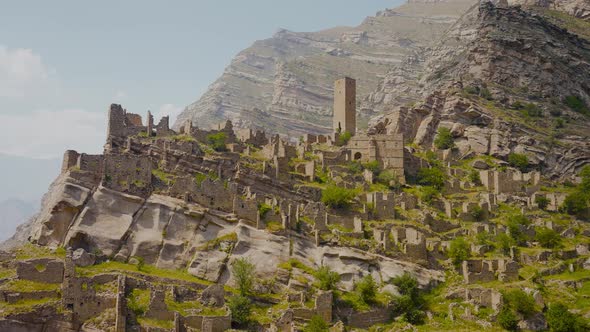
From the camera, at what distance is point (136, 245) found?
168ft

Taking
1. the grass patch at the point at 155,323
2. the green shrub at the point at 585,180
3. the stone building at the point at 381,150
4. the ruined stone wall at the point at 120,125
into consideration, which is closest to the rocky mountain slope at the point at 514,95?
the green shrub at the point at 585,180

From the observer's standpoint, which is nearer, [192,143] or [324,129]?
[192,143]

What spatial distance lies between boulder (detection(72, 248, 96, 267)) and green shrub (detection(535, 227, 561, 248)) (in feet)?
130

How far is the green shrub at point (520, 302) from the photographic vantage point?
5084 centimetres

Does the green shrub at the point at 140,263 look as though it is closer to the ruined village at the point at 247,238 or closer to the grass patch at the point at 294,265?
the ruined village at the point at 247,238

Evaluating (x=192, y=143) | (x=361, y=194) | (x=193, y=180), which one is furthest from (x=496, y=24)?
(x=193, y=180)

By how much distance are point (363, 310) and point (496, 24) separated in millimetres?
87551

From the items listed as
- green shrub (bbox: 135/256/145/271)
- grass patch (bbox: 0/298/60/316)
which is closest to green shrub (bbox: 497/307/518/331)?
green shrub (bbox: 135/256/145/271)

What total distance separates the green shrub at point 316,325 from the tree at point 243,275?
5293 millimetres

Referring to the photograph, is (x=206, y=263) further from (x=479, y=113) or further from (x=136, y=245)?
(x=479, y=113)

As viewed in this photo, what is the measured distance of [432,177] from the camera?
7781 centimetres

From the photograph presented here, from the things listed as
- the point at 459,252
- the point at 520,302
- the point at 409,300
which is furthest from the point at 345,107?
the point at 520,302

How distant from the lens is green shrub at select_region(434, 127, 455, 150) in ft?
304

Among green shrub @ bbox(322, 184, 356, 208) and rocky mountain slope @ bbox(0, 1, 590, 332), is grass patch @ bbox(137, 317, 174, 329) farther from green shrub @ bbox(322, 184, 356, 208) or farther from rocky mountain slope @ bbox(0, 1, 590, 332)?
green shrub @ bbox(322, 184, 356, 208)
